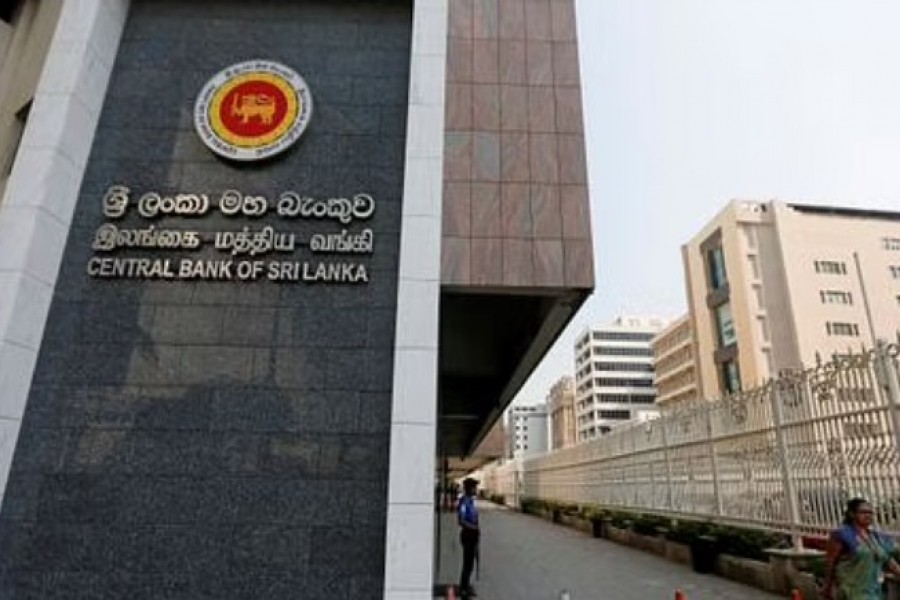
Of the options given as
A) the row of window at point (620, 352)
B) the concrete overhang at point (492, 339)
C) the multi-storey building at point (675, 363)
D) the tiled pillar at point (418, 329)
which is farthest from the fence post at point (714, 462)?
the row of window at point (620, 352)

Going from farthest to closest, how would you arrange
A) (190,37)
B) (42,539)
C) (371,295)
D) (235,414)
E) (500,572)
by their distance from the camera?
(500,572), (190,37), (371,295), (235,414), (42,539)

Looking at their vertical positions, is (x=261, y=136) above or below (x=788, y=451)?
above

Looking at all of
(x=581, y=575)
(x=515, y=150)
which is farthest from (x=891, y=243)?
(x=515, y=150)

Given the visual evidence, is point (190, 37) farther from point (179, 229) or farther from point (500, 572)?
point (500, 572)

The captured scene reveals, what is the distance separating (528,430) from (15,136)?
96590 mm

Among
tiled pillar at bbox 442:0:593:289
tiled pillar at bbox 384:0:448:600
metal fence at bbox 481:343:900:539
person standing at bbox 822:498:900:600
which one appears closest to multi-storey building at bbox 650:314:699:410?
metal fence at bbox 481:343:900:539

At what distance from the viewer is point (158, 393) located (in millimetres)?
5684

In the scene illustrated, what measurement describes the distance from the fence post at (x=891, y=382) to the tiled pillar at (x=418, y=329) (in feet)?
15.9

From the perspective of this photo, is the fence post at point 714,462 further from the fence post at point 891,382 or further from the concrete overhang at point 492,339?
the fence post at point 891,382

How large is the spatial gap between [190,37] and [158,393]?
4338 mm

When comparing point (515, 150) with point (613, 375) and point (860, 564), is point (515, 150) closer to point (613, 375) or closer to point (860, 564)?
point (860, 564)

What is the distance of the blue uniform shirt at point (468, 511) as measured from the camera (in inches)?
340

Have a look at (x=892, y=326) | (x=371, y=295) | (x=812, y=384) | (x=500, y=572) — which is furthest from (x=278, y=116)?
(x=892, y=326)

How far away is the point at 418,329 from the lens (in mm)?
5785
